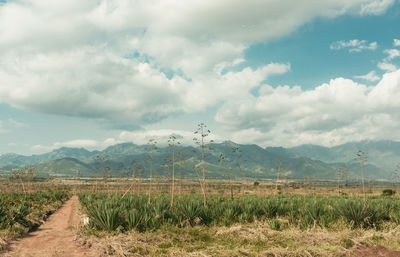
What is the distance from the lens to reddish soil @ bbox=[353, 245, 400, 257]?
7597 mm

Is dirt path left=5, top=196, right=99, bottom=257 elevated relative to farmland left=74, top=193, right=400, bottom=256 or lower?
lower

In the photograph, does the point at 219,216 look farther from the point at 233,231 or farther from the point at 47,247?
the point at 47,247

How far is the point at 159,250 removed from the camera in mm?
7703

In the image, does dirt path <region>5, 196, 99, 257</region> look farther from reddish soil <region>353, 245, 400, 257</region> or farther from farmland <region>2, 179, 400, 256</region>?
reddish soil <region>353, 245, 400, 257</region>

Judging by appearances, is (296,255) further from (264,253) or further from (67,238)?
(67,238)

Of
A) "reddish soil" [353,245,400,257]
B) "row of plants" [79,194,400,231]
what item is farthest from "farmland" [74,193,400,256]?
"reddish soil" [353,245,400,257]

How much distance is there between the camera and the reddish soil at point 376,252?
7597 millimetres

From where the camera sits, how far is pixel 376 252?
7.86 meters

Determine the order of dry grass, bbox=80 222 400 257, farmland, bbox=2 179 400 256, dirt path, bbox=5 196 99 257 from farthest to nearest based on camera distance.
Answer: dirt path, bbox=5 196 99 257 < farmland, bbox=2 179 400 256 < dry grass, bbox=80 222 400 257

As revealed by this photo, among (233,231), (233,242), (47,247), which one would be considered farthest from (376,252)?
(47,247)

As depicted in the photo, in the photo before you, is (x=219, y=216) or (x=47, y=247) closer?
(x=47, y=247)

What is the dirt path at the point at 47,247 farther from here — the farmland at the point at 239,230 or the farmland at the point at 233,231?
the farmland at the point at 239,230

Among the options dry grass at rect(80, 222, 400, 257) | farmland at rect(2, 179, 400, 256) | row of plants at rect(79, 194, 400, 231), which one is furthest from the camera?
row of plants at rect(79, 194, 400, 231)

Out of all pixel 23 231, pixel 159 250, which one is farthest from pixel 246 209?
pixel 23 231
